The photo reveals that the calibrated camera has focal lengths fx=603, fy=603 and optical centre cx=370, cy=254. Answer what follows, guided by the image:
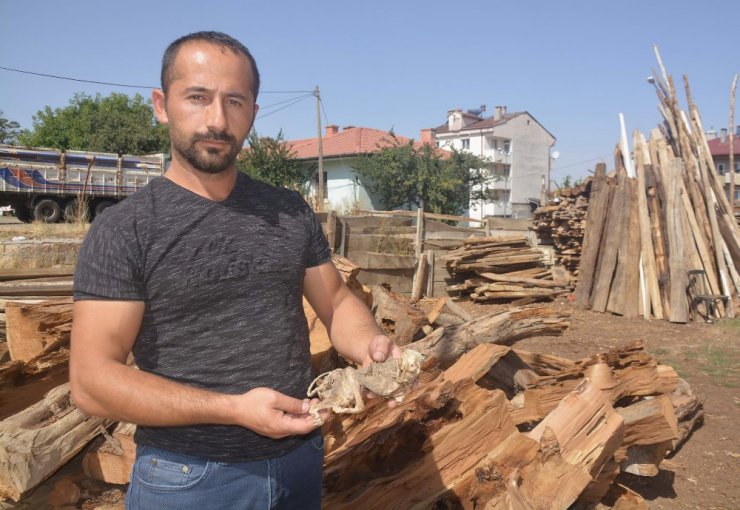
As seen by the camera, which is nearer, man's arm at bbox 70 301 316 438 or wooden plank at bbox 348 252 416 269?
man's arm at bbox 70 301 316 438

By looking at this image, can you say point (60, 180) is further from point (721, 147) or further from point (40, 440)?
point (721, 147)

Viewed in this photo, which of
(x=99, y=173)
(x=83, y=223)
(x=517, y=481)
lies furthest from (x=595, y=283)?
(x=99, y=173)

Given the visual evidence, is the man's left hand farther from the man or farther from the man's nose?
the man's nose

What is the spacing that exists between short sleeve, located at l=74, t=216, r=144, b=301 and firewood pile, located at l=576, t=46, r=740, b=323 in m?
9.79

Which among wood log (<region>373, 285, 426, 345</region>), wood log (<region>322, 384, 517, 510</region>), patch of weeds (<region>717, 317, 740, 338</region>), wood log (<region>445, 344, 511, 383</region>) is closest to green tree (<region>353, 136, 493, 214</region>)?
patch of weeds (<region>717, 317, 740, 338</region>)

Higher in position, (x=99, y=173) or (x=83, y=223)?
(x=99, y=173)

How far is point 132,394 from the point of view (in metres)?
1.46

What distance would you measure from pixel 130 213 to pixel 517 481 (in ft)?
7.73

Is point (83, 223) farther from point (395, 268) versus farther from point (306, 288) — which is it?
point (306, 288)

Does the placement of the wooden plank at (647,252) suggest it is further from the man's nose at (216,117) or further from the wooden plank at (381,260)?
the man's nose at (216,117)

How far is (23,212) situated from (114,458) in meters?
21.5

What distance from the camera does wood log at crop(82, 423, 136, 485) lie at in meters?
2.94

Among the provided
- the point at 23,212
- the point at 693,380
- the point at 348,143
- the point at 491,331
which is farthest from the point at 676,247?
the point at 348,143

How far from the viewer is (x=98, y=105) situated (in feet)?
152
